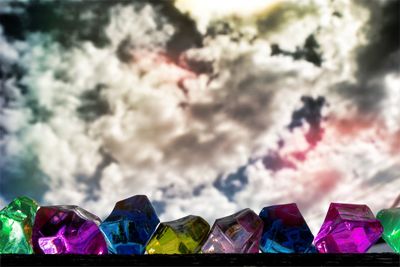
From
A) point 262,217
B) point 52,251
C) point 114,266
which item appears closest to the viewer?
point 114,266

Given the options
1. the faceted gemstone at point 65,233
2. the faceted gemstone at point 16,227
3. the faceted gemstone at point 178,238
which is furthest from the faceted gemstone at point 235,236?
the faceted gemstone at point 16,227

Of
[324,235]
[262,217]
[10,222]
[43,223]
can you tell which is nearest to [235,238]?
[262,217]

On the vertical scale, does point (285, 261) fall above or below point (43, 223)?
below

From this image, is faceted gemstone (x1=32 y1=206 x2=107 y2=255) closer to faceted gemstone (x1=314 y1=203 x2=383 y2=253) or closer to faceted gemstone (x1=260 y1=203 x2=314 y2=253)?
faceted gemstone (x1=260 y1=203 x2=314 y2=253)

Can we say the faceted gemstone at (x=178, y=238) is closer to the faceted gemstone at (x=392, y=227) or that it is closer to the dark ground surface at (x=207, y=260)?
the dark ground surface at (x=207, y=260)

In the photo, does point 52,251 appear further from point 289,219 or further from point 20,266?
point 289,219

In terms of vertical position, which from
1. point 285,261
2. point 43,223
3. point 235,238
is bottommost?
point 285,261
